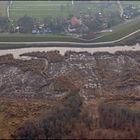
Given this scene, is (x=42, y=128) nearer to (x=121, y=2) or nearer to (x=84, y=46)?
(x=84, y=46)

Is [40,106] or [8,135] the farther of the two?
[40,106]

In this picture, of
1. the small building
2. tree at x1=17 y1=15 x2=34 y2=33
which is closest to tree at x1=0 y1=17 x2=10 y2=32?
tree at x1=17 y1=15 x2=34 y2=33

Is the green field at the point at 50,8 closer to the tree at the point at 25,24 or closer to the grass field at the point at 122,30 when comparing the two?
the tree at the point at 25,24

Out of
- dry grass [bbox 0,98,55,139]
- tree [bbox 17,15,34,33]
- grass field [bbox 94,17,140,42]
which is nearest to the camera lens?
dry grass [bbox 0,98,55,139]

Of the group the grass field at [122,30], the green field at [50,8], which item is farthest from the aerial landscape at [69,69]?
the grass field at [122,30]

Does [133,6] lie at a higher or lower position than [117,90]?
higher

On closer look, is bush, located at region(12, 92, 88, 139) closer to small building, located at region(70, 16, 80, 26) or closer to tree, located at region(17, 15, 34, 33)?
tree, located at region(17, 15, 34, 33)

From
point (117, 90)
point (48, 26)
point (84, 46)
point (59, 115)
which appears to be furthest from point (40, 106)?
point (48, 26)

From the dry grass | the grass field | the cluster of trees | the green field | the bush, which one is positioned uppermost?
the green field

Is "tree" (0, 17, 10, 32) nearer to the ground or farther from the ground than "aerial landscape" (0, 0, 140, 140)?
farther from the ground
